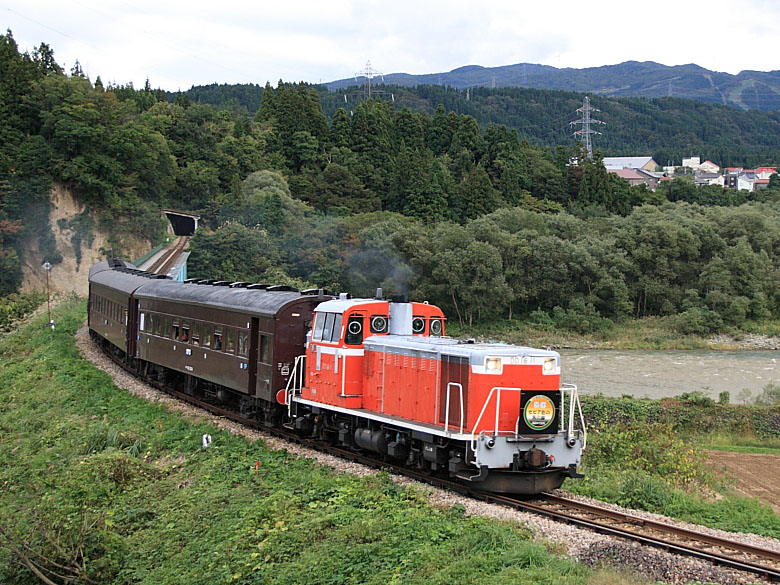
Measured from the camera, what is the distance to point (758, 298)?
57.4 meters

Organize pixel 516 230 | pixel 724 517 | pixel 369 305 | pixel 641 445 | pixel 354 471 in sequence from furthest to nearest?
pixel 516 230 < pixel 641 445 < pixel 369 305 < pixel 354 471 < pixel 724 517

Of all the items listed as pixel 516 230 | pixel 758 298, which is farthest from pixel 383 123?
pixel 758 298

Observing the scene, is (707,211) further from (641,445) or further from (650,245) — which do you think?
(641,445)

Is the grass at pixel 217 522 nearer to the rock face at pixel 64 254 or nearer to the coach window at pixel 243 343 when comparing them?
the coach window at pixel 243 343

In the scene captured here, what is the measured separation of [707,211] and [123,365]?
2184 inches

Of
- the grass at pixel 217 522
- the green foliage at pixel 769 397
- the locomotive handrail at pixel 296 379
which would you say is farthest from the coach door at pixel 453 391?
the green foliage at pixel 769 397

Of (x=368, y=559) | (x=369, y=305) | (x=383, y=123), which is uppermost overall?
(x=383, y=123)

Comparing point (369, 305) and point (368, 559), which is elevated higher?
point (369, 305)

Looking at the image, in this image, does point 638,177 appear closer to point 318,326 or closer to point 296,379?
point 296,379

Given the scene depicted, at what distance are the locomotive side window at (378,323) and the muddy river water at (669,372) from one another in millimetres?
23646

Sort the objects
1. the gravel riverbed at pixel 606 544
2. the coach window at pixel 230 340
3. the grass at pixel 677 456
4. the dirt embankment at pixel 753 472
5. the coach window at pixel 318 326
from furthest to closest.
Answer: the dirt embankment at pixel 753 472
the coach window at pixel 230 340
the coach window at pixel 318 326
the grass at pixel 677 456
the gravel riverbed at pixel 606 544

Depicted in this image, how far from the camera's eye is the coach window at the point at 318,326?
15.4 metres

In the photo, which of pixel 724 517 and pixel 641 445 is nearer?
pixel 724 517

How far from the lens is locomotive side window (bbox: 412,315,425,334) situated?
14.9 metres
